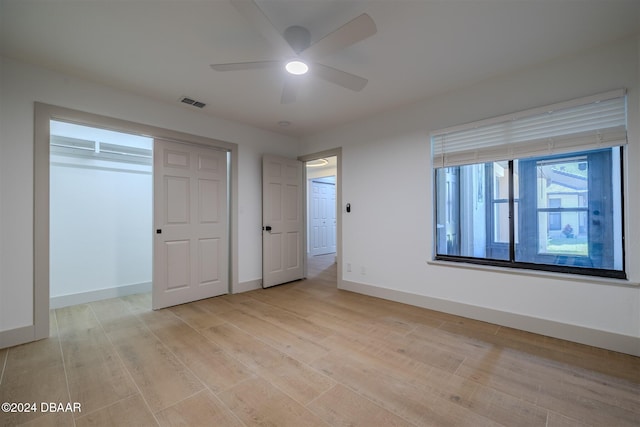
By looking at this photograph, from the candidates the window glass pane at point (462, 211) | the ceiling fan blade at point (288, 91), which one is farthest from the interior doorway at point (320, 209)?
the ceiling fan blade at point (288, 91)

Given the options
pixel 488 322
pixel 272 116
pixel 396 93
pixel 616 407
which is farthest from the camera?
pixel 272 116

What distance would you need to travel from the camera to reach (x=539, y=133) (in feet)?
8.75

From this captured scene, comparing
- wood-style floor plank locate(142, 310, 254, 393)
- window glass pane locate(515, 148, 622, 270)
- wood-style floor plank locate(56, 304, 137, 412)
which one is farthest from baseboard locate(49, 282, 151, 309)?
window glass pane locate(515, 148, 622, 270)

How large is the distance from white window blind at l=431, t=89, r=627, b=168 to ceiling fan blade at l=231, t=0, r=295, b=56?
213 cm

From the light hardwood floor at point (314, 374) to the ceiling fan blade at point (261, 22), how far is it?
2.35m

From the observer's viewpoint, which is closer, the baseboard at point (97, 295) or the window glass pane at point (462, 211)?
the window glass pane at point (462, 211)

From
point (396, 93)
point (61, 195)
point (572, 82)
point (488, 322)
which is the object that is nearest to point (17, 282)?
point (61, 195)

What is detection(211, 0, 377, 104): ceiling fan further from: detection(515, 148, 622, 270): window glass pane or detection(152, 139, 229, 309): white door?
detection(515, 148, 622, 270): window glass pane

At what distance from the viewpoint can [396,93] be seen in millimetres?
3211

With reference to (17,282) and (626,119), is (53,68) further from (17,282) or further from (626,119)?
(626,119)

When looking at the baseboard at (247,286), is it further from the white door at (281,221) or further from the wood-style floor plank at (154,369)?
the wood-style floor plank at (154,369)

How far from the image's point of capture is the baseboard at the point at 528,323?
2.26 m

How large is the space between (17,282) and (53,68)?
2.04 m

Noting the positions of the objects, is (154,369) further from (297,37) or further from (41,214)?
(297,37)
